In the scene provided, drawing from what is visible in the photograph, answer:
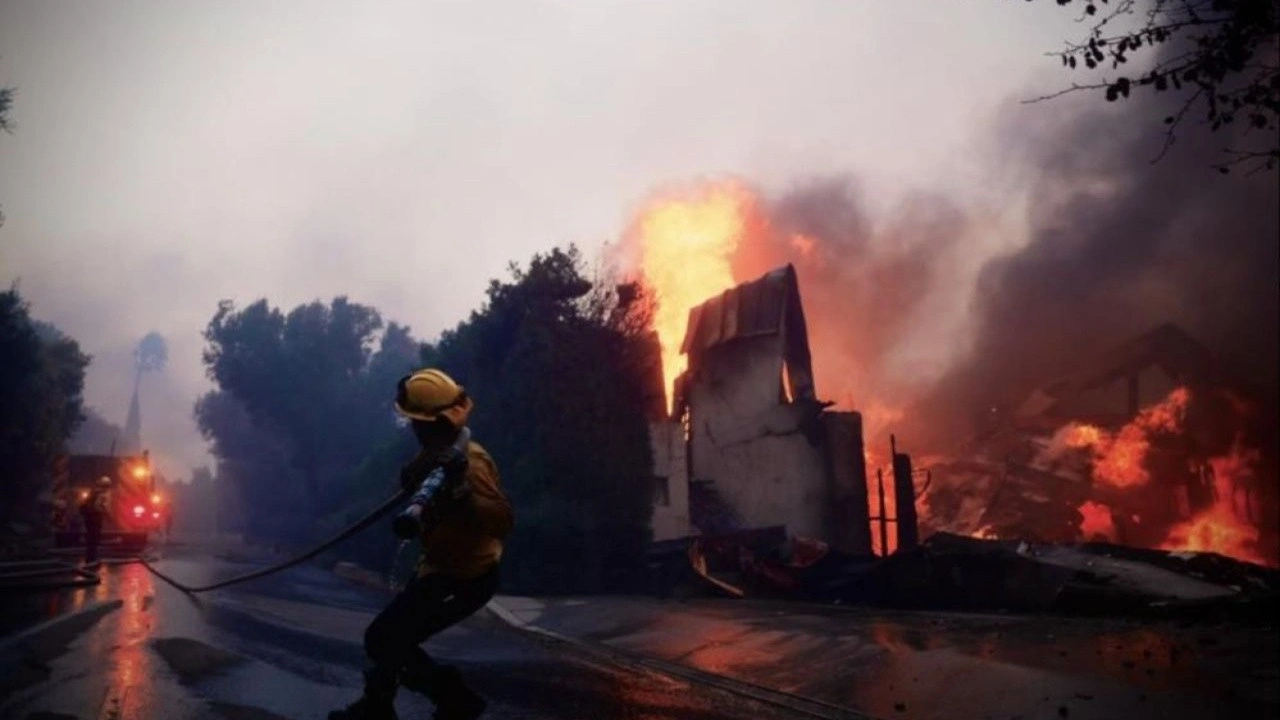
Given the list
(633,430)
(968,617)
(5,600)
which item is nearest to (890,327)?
(633,430)

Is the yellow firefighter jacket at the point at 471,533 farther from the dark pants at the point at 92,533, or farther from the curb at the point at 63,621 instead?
the dark pants at the point at 92,533

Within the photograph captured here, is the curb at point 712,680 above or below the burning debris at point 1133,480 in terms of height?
below

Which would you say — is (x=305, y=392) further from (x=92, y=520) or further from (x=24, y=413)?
(x=92, y=520)

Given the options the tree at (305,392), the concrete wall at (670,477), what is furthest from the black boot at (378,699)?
the tree at (305,392)

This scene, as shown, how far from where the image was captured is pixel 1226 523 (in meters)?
32.1

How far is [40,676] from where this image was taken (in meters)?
6.60

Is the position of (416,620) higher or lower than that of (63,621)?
higher

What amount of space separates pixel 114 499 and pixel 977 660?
26147 mm

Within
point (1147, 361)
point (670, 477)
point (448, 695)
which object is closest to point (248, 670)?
point (448, 695)

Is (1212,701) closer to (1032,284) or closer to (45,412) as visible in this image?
(45,412)

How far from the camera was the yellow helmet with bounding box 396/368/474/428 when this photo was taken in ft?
14.6

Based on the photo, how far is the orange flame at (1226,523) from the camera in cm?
3127

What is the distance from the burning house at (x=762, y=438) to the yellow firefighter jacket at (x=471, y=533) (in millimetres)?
19949

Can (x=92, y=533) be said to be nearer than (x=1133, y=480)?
Yes
